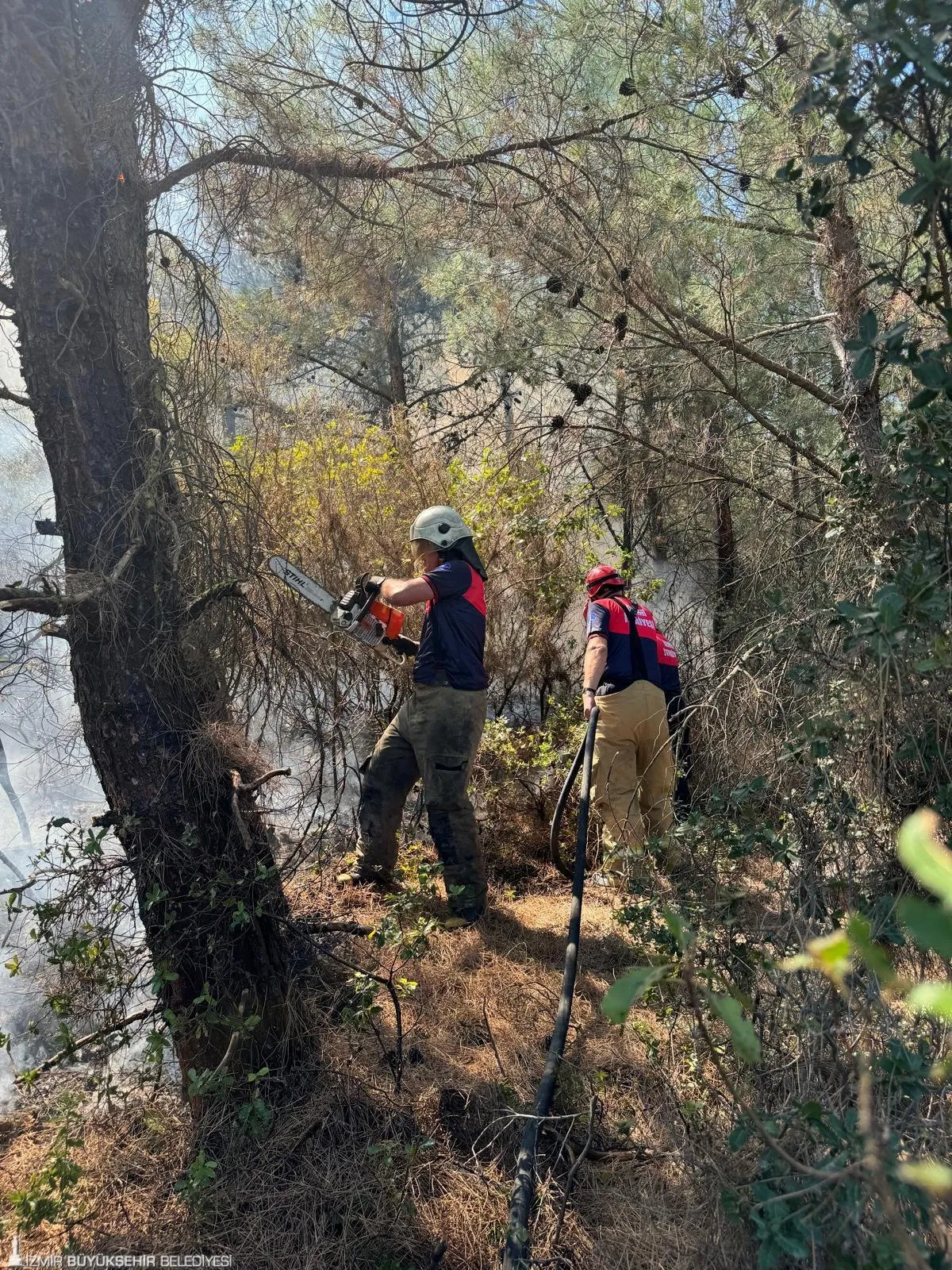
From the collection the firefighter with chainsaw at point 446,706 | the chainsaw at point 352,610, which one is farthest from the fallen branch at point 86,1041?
the chainsaw at point 352,610

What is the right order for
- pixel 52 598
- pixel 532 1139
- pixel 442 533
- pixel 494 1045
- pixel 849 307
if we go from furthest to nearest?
1. pixel 849 307
2. pixel 442 533
3. pixel 494 1045
4. pixel 52 598
5. pixel 532 1139

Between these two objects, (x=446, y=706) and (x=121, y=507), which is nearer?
(x=121, y=507)

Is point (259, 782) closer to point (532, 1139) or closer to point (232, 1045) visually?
point (232, 1045)

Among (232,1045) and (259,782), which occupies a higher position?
(259,782)

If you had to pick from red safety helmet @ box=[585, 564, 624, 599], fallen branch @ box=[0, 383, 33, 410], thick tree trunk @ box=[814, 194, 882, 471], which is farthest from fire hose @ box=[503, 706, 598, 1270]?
fallen branch @ box=[0, 383, 33, 410]

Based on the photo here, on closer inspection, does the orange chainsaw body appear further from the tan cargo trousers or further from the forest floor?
the forest floor

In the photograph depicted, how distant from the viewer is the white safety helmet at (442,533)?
4.53 meters

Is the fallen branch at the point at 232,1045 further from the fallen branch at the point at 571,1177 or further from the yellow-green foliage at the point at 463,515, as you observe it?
the yellow-green foliage at the point at 463,515

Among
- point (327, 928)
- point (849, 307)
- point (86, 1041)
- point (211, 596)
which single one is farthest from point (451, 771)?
point (849, 307)

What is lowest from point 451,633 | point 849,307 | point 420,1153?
point 420,1153

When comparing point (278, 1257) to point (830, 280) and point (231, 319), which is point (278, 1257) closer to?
point (231, 319)

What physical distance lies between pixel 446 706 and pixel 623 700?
49.4 inches

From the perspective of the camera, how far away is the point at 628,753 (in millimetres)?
5211

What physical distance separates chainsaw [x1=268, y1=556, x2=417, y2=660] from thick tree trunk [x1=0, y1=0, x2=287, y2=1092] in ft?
3.68
